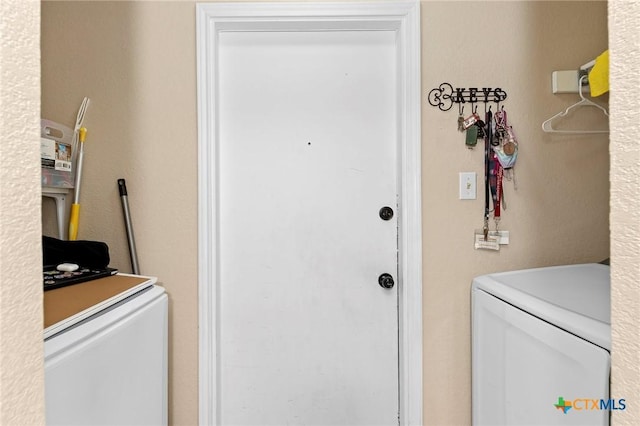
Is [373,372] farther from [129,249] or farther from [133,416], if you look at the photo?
[129,249]

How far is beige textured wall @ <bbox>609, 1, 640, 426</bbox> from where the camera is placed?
1.32 ft

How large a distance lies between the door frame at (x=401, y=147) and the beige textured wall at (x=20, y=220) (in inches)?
40.2

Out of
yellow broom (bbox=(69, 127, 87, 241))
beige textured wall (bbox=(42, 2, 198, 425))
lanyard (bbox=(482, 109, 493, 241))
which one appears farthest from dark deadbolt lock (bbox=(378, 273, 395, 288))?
yellow broom (bbox=(69, 127, 87, 241))

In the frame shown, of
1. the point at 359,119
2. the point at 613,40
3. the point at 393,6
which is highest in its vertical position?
the point at 393,6

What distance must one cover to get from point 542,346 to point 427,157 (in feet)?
2.52

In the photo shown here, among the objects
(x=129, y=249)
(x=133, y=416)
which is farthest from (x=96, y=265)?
(x=133, y=416)

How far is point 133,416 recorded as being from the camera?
100cm

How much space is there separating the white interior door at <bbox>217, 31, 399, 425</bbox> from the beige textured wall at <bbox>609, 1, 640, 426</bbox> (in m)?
1.08

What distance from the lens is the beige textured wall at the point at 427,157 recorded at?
1411 mm

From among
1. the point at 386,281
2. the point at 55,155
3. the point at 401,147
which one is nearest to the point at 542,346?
the point at 386,281

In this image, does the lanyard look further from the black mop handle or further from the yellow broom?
the yellow broom

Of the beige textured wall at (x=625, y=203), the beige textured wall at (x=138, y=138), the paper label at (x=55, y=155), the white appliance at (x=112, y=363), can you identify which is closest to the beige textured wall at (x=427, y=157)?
the beige textured wall at (x=138, y=138)

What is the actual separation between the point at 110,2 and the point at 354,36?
101cm

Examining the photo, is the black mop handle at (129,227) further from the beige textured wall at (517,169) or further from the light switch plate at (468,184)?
the light switch plate at (468,184)
